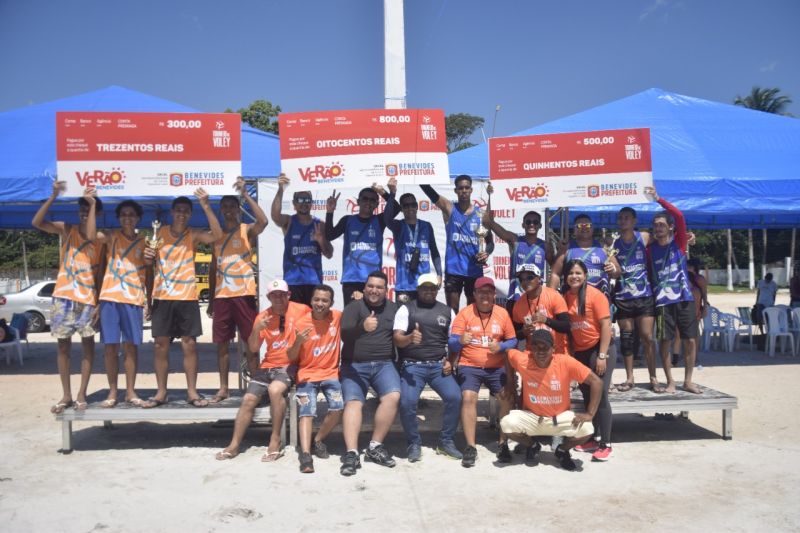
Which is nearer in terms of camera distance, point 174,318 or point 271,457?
point 271,457

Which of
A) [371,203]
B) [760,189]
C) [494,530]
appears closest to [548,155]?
[371,203]

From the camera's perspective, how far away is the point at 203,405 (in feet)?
19.5

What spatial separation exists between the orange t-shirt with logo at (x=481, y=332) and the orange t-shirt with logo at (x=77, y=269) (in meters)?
3.51

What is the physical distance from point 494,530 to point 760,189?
842 centimetres

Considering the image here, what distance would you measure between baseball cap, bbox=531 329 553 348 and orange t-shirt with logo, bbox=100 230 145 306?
146 inches

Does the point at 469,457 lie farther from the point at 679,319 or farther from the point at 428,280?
the point at 679,319

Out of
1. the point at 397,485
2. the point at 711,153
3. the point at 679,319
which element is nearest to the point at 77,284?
the point at 397,485

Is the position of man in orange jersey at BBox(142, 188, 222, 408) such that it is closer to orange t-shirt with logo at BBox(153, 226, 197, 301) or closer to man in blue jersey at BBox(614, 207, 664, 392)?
orange t-shirt with logo at BBox(153, 226, 197, 301)

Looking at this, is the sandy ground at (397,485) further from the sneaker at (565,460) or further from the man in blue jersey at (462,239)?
the man in blue jersey at (462,239)

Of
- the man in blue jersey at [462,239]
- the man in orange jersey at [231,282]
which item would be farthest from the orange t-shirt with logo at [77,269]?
the man in blue jersey at [462,239]

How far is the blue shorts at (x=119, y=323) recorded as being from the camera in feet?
19.3

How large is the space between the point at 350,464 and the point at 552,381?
1845mm

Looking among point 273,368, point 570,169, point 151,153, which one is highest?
point 151,153

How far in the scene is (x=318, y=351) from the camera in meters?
5.77
